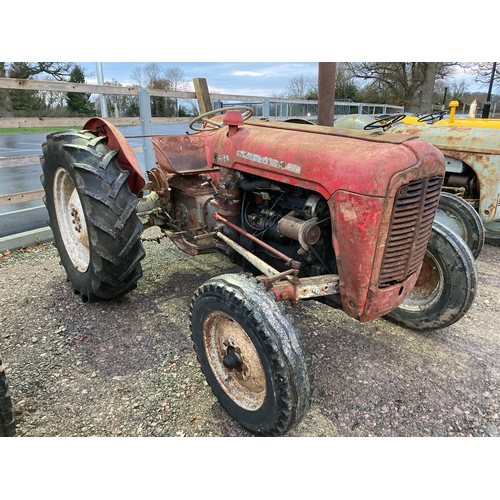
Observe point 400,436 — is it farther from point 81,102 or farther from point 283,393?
point 81,102

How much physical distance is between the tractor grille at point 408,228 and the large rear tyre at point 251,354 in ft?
1.94

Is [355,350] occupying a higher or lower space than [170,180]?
lower

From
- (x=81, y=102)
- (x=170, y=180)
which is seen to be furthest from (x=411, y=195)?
(x=81, y=102)

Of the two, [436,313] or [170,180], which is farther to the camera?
[170,180]

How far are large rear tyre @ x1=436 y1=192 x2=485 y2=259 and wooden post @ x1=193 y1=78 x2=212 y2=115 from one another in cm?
358

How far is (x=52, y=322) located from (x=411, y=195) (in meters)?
2.60

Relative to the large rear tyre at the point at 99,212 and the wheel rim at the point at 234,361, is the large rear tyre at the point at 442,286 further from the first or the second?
the large rear tyre at the point at 99,212

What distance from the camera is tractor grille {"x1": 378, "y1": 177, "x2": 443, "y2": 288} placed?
5.98 ft

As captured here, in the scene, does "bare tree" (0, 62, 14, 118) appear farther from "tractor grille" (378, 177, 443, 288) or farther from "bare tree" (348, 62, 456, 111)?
"bare tree" (348, 62, 456, 111)

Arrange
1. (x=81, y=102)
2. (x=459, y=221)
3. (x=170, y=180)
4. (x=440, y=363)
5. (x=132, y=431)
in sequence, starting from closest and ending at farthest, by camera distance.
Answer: (x=132, y=431) → (x=440, y=363) → (x=170, y=180) → (x=459, y=221) → (x=81, y=102)

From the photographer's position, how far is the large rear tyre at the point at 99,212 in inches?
103

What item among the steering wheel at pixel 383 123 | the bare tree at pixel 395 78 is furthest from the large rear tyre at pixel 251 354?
the bare tree at pixel 395 78

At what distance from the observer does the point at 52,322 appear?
2.91m

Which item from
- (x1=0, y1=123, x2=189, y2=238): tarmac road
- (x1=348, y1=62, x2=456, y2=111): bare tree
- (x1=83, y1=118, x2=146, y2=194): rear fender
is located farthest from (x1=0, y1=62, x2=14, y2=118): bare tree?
(x1=348, y1=62, x2=456, y2=111): bare tree
